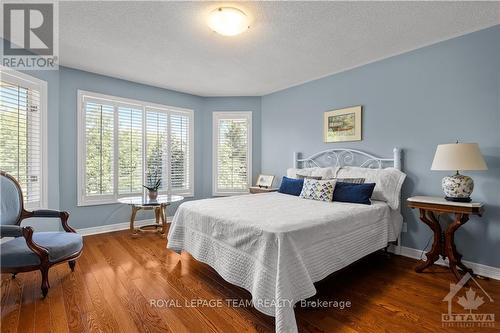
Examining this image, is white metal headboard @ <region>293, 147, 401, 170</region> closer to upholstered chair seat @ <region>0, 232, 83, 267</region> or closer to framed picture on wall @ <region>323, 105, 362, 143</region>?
framed picture on wall @ <region>323, 105, 362, 143</region>

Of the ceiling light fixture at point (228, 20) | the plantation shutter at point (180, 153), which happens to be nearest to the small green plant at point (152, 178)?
the plantation shutter at point (180, 153)

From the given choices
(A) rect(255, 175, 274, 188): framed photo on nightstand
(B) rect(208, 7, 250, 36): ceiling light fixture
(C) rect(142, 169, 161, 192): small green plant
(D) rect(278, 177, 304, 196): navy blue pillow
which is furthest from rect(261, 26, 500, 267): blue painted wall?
(C) rect(142, 169, 161, 192): small green plant

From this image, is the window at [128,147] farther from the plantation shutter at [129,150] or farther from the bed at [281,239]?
Result: the bed at [281,239]

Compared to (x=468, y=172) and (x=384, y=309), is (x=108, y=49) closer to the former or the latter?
(x=384, y=309)

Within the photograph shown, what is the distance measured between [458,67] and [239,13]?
98.3 inches

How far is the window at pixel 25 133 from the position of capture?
2863mm

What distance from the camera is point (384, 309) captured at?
1.98 metres

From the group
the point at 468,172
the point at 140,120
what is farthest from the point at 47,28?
the point at 468,172

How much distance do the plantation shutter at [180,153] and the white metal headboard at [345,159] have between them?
7.28 ft

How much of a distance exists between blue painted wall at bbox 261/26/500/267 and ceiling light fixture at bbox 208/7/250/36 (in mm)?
2045

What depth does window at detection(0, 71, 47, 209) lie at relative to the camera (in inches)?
113

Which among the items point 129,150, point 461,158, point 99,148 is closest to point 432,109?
point 461,158

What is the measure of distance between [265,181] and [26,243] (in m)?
3.50

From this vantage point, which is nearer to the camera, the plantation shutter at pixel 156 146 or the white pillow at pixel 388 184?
the white pillow at pixel 388 184
